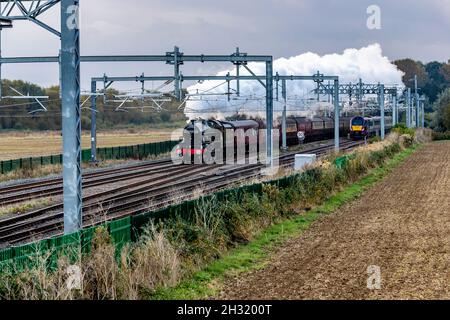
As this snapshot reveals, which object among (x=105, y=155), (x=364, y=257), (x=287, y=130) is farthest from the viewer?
(x=287, y=130)

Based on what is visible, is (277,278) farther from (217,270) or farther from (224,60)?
(224,60)

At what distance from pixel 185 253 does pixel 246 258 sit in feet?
6.20

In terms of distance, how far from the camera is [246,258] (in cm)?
1677

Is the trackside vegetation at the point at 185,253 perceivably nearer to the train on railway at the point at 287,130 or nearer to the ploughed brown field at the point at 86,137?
the train on railway at the point at 287,130

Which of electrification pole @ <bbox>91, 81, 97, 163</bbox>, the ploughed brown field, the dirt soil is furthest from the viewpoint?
the ploughed brown field

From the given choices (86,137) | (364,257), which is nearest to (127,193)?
(364,257)

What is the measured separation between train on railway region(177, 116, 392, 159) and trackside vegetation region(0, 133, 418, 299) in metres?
22.7

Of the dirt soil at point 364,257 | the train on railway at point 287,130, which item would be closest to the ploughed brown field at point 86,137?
the train on railway at point 287,130

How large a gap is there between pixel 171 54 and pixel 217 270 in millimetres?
23783

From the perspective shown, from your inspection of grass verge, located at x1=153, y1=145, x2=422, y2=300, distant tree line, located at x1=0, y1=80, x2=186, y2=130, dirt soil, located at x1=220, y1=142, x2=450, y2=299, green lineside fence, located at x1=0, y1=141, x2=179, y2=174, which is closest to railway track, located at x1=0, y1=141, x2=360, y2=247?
grass verge, located at x1=153, y1=145, x2=422, y2=300

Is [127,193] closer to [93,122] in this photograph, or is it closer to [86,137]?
[93,122]

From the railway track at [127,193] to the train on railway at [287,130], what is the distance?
1819mm

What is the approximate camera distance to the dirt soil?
13.2 m

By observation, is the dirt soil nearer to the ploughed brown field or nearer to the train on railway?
the train on railway
